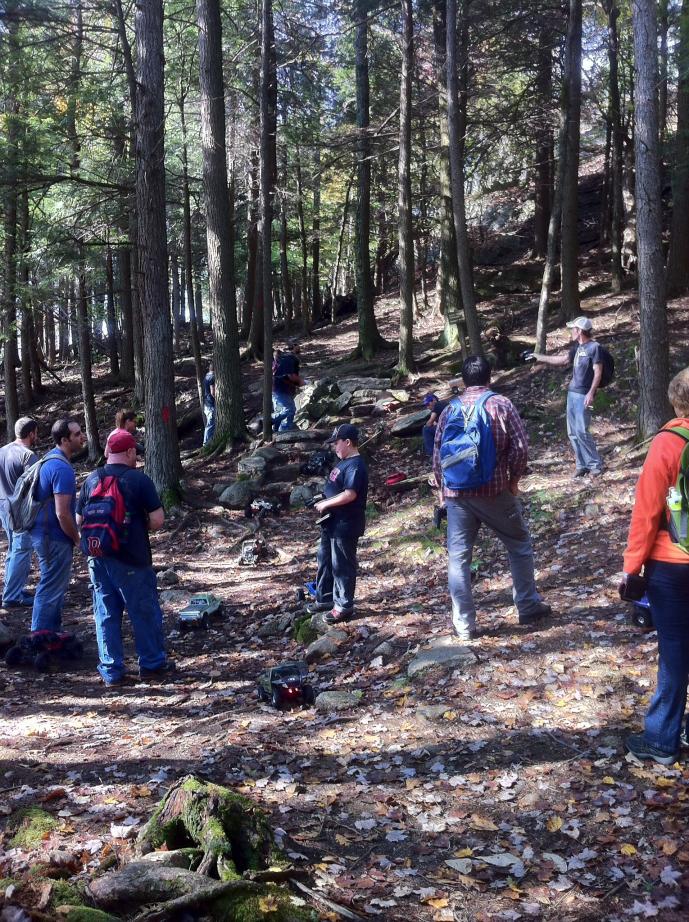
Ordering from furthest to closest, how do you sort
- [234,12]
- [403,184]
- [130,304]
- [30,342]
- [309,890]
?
[30,342] → [130,304] → [234,12] → [403,184] → [309,890]

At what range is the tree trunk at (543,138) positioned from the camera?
62.4 ft

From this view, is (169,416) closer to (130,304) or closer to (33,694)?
(33,694)

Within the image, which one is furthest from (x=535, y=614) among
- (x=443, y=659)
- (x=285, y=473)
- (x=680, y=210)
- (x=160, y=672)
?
(x=680, y=210)

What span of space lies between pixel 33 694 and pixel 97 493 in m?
1.88

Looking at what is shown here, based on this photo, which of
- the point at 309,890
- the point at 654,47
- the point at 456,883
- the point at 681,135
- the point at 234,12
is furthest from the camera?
the point at 234,12

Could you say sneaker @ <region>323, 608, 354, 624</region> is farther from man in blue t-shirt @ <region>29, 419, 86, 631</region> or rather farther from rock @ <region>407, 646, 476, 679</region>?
man in blue t-shirt @ <region>29, 419, 86, 631</region>

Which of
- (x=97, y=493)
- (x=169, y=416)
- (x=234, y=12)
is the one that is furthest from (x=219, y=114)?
(x=97, y=493)

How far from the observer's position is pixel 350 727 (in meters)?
5.78

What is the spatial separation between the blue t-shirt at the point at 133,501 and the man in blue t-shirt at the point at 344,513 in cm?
163

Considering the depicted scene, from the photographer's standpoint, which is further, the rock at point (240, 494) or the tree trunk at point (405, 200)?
the tree trunk at point (405, 200)

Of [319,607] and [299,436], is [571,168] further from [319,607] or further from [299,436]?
[319,607]

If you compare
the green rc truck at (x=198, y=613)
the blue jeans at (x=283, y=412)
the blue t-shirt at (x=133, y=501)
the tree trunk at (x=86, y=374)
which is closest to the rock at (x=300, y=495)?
the blue jeans at (x=283, y=412)

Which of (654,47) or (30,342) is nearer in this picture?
(654,47)

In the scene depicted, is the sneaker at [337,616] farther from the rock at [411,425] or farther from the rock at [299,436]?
the rock at [299,436]
